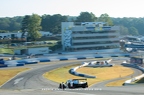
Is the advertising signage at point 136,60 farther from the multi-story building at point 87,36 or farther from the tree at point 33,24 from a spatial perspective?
the tree at point 33,24

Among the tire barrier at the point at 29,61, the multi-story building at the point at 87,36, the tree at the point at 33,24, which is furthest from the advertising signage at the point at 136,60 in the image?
the tree at the point at 33,24

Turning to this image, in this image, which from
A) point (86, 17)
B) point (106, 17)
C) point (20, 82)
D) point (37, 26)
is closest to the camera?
point (20, 82)

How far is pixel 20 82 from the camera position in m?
54.4

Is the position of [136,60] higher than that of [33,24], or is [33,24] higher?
[33,24]

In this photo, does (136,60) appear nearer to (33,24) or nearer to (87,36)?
(87,36)

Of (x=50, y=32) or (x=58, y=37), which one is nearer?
(x=58, y=37)

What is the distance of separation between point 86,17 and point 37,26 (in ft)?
222

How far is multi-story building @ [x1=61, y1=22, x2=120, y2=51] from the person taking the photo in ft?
388

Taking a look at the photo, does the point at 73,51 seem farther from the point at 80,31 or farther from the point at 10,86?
the point at 10,86

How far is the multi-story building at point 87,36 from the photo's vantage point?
118 m

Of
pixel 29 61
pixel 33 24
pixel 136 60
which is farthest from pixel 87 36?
pixel 136 60

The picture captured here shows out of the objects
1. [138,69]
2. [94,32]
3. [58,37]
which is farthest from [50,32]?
[138,69]

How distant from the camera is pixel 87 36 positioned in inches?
4744

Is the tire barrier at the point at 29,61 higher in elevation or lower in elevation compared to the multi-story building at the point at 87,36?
lower
